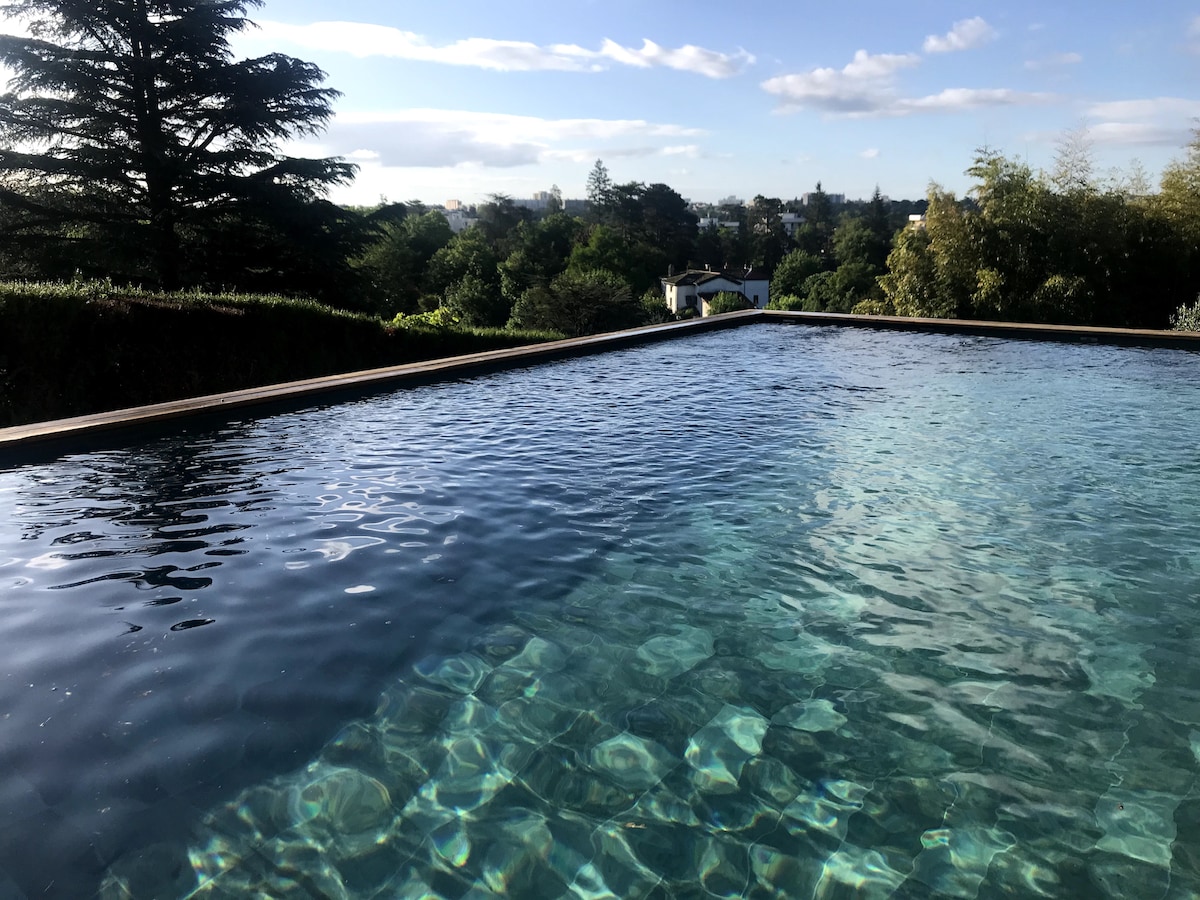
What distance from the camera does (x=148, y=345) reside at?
9.69 m

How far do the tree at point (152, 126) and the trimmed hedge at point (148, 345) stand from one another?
718 centimetres

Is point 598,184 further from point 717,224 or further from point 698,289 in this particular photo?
point 717,224

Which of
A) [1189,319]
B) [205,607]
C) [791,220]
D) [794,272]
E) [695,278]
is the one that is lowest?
[205,607]

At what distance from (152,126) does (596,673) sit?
18.6 m

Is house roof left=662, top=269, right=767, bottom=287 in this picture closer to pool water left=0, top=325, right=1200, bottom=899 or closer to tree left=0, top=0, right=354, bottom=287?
tree left=0, top=0, right=354, bottom=287

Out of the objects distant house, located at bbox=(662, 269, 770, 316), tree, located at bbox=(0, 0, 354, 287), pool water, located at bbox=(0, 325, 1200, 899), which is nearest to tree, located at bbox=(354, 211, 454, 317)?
tree, located at bbox=(0, 0, 354, 287)

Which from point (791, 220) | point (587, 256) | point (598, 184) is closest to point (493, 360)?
point (587, 256)

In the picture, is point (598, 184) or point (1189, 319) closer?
point (1189, 319)

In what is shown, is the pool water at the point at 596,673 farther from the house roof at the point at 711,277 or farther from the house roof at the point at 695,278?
the house roof at the point at 711,277

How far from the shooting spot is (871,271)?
62906 millimetres

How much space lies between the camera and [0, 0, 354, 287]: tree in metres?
15.3

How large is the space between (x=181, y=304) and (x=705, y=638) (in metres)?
9.74

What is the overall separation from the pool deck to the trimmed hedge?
2190 millimetres

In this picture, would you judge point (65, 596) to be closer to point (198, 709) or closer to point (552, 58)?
point (198, 709)
